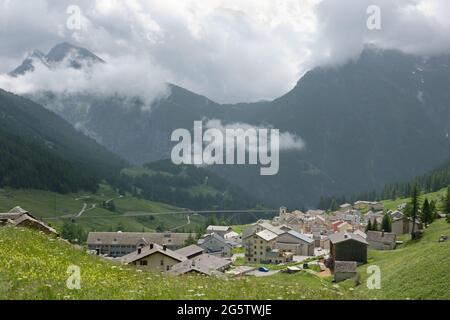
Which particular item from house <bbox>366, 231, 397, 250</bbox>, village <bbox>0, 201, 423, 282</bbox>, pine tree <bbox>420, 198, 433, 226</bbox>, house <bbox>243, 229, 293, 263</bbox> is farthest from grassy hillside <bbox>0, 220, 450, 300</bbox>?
house <bbox>243, 229, 293, 263</bbox>

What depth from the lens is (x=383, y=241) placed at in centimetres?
11775

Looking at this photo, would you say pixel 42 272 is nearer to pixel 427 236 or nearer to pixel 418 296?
pixel 418 296

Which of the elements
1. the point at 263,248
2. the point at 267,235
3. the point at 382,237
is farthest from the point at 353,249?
the point at 267,235

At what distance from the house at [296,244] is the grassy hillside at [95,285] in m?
132

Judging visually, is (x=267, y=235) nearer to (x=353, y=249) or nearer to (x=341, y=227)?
(x=341, y=227)

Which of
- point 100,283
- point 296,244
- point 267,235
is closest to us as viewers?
point 100,283

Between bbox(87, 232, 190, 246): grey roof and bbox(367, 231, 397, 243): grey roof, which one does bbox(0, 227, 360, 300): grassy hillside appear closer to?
bbox(367, 231, 397, 243): grey roof

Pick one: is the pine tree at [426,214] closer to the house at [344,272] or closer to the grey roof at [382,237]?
the grey roof at [382,237]

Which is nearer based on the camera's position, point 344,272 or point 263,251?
point 344,272

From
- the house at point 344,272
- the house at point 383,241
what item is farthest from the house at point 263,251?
the house at point 344,272

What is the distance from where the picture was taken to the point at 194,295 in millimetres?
15766

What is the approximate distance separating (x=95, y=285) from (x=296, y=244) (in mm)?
140641

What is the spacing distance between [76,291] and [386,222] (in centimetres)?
12961
